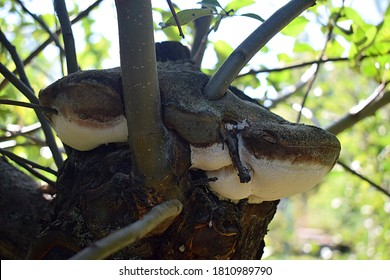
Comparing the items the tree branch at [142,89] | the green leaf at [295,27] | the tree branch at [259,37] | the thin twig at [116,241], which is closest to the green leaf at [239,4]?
the green leaf at [295,27]

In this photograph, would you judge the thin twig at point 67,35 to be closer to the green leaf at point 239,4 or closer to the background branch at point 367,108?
the green leaf at point 239,4

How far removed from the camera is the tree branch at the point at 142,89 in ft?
2.34

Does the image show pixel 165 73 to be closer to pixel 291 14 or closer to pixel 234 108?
pixel 234 108

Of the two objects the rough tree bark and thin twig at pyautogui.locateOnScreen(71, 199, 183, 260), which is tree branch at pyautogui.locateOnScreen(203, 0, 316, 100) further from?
thin twig at pyautogui.locateOnScreen(71, 199, 183, 260)

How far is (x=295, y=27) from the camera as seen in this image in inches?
53.8

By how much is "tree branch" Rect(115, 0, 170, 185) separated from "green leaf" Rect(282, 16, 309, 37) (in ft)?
2.18

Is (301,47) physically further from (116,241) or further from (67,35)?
(116,241)

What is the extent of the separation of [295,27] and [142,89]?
2.42ft

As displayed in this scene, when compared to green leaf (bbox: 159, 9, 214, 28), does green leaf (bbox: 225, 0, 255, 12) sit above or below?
below

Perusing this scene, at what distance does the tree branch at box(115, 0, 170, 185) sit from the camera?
714 mm

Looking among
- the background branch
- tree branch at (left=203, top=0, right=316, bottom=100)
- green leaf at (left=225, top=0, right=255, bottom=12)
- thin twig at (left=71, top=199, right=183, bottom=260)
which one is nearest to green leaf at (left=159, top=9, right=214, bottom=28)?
tree branch at (left=203, top=0, right=316, bottom=100)

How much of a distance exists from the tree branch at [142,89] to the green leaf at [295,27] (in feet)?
2.18

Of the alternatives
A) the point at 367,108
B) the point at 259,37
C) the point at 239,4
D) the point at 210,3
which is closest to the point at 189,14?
the point at 210,3
